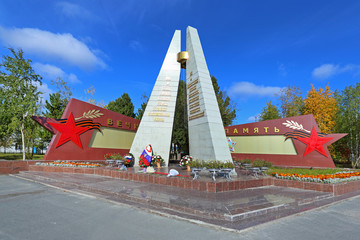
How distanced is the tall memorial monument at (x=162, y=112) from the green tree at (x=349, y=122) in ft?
62.7

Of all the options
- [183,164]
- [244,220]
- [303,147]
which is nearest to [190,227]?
[244,220]

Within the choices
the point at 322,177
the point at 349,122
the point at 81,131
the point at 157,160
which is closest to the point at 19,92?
the point at 81,131

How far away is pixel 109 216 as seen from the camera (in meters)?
4.57

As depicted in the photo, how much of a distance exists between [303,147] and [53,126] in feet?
60.3

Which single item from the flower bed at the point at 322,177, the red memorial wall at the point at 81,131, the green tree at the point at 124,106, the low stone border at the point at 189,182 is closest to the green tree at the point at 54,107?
the green tree at the point at 124,106

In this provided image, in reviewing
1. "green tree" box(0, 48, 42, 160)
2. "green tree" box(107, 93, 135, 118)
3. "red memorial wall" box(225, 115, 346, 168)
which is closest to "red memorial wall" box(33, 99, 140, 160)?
"green tree" box(0, 48, 42, 160)

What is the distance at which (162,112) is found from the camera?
14.9m

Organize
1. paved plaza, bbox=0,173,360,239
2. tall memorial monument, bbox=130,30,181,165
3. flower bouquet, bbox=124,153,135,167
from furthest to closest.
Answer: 1. tall memorial monument, bbox=130,30,181,165
2. flower bouquet, bbox=124,153,135,167
3. paved plaza, bbox=0,173,360,239

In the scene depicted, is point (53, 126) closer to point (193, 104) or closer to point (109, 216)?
point (193, 104)

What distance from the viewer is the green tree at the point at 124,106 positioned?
1206 inches

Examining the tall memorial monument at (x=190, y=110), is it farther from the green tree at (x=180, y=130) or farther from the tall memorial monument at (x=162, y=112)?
the green tree at (x=180, y=130)

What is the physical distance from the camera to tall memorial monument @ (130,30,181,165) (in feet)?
47.0

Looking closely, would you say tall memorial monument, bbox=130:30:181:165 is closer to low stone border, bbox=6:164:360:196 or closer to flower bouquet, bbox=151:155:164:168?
flower bouquet, bbox=151:155:164:168

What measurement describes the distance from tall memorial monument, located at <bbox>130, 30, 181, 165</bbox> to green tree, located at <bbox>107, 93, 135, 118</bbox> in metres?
16.8
